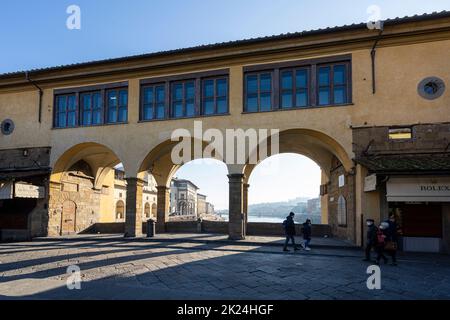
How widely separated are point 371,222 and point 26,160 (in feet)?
57.1

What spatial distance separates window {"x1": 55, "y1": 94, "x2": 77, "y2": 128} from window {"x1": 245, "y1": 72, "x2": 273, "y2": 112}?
9.46 m

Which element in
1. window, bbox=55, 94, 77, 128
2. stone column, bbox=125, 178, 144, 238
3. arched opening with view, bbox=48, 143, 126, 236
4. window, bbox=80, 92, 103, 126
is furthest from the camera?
arched opening with view, bbox=48, 143, 126, 236

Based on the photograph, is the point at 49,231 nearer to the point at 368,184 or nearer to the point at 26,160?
the point at 26,160

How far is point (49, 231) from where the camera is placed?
1731 cm

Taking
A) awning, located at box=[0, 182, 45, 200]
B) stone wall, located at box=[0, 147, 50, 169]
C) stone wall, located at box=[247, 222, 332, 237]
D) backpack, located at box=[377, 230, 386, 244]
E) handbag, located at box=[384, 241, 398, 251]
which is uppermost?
stone wall, located at box=[0, 147, 50, 169]

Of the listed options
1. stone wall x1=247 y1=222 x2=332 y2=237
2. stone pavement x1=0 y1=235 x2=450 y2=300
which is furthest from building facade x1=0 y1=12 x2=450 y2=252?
stone pavement x1=0 y1=235 x2=450 y2=300

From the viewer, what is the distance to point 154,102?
642 inches

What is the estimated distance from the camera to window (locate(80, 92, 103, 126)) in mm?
17094

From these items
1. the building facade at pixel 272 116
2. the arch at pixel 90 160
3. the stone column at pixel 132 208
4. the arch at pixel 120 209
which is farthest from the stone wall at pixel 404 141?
the arch at pixel 120 209

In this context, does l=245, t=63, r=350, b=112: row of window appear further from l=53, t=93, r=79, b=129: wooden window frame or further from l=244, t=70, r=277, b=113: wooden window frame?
l=53, t=93, r=79, b=129: wooden window frame

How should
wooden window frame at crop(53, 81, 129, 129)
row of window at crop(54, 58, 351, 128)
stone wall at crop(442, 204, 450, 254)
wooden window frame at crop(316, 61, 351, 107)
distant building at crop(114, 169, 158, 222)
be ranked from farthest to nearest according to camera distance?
1. distant building at crop(114, 169, 158, 222)
2. wooden window frame at crop(53, 81, 129, 129)
3. row of window at crop(54, 58, 351, 128)
4. wooden window frame at crop(316, 61, 351, 107)
5. stone wall at crop(442, 204, 450, 254)

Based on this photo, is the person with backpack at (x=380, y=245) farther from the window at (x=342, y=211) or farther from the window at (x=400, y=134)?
the window at (x=342, y=211)

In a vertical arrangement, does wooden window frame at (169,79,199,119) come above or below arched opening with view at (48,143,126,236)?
above

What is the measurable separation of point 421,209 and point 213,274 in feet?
29.8
